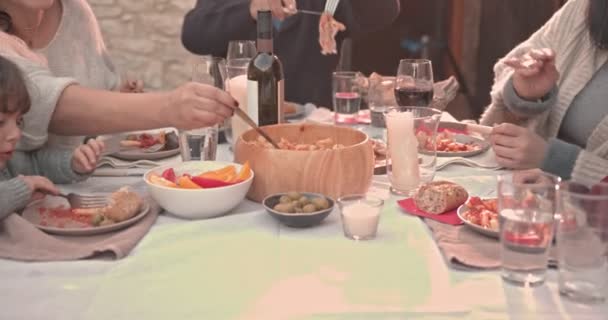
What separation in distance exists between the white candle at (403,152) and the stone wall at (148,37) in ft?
10.4

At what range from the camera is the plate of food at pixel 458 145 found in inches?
69.6

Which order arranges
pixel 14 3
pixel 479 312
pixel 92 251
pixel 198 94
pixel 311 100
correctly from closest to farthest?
1. pixel 479 312
2. pixel 92 251
3. pixel 198 94
4. pixel 14 3
5. pixel 311 100

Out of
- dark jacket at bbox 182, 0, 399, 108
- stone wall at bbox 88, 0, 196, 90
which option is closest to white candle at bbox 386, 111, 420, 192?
dark jacket at bbox 182, 0, 399, 108

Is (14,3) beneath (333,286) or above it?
above

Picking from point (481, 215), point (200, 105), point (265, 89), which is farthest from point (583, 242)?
point (265, 89)

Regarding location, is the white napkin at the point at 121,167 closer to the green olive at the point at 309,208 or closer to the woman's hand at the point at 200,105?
the woman's hand at the point at 200,105

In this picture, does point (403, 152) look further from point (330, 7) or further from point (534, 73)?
point (330, 7)

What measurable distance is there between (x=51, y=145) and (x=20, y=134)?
23 cm

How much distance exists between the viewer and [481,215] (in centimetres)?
128

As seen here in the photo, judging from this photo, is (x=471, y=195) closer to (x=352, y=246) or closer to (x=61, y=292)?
(x=352, y=246)

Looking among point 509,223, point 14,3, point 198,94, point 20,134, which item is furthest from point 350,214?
point 14,3

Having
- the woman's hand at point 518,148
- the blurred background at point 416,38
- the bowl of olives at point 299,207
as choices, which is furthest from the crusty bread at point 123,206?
the blurred background at point 416,38

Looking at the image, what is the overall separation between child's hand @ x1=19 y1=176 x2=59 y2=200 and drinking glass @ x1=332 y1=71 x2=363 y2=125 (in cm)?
97

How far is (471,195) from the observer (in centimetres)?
150
